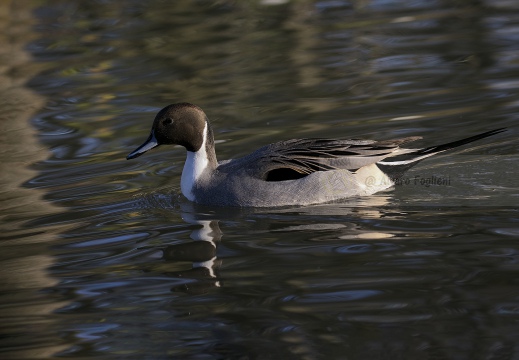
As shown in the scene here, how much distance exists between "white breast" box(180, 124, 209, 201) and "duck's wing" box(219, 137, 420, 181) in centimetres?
18

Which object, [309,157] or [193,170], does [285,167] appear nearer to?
[309,157]

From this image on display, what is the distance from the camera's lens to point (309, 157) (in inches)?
303

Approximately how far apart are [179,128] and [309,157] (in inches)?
40.9

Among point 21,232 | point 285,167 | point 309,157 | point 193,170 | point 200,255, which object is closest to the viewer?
point 200,255

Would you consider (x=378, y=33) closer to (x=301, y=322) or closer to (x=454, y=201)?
(x=454, y=201)

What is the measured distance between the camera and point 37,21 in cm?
1627

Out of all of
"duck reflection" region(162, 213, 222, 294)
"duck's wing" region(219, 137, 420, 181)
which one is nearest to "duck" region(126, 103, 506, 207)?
"duck's wing" region(219, 137, 420, 181)

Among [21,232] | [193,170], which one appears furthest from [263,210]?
[21,232]

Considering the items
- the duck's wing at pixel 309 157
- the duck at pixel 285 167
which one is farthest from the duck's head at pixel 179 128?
the duck's wing at pixel 309 157

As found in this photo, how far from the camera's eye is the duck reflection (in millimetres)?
5988

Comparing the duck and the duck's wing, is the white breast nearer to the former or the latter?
the duck

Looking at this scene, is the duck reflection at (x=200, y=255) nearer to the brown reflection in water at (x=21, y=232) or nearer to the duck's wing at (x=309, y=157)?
the duck's wing at (x=309, y=157)

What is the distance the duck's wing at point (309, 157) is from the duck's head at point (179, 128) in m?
0.34

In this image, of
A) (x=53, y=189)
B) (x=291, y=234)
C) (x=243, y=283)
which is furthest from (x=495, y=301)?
(x=53, y=189)
